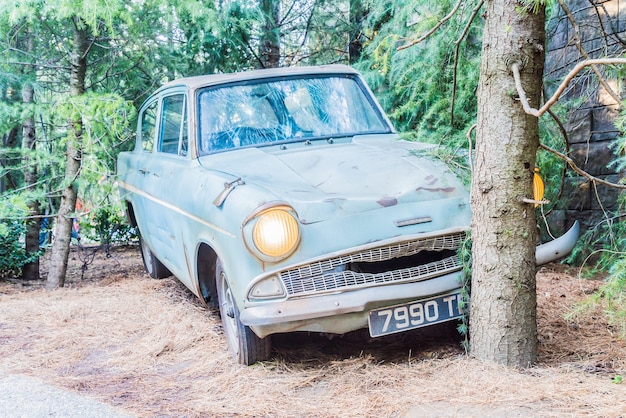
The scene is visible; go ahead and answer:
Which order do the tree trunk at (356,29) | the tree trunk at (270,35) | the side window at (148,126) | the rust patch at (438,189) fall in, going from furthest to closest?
the tree trunk at (356,29) → the tree trunk at (270,35) → the side window at (148,126) → the rust patch at (438,189)

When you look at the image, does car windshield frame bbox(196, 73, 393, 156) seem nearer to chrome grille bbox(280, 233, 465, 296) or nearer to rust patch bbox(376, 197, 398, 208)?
rust patch bbox(376, 197, 398, 208)

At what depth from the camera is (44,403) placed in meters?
3.34

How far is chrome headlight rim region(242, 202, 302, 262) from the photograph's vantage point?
128 inches

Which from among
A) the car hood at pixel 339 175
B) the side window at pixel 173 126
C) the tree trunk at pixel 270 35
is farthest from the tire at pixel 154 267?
the tree trunk at pixel 270 35

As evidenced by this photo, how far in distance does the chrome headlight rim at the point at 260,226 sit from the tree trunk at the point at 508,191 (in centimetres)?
102

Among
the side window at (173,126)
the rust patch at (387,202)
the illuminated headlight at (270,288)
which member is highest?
the side window at (173,126)

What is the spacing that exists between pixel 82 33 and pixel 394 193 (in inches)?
184

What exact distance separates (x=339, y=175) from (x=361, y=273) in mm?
728

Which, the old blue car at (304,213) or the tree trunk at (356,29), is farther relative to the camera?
the tree trunk at (356,29)

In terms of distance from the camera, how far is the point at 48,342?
15.0ft

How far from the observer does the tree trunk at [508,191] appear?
3.29 metres

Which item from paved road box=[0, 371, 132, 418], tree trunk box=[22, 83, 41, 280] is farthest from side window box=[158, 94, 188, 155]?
tree trunk box=[22, 83, 41, 280]

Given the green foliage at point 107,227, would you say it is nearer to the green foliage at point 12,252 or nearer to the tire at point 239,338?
the green foliage at point 12,252

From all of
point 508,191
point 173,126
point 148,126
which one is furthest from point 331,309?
point 148,126
